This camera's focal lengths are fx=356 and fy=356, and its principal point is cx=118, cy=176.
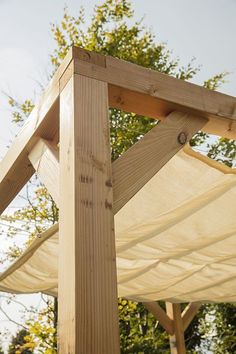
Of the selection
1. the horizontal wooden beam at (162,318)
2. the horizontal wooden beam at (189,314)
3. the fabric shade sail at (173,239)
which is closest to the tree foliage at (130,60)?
the horizontal wooden beam at (162,318)

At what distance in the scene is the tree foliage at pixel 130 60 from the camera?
18.2ft

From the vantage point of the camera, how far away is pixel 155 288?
12.7 ft

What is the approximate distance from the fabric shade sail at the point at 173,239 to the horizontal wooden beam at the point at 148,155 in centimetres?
34

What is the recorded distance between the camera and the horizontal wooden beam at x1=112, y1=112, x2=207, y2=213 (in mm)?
1107

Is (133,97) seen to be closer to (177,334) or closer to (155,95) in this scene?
(155,95)

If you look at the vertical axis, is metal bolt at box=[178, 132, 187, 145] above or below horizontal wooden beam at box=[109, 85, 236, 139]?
below

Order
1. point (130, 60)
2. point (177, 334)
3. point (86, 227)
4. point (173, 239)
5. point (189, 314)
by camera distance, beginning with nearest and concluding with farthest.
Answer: point (86, 227), point (173, 239), point (177, 334), point (189, 314), point (130, 60)

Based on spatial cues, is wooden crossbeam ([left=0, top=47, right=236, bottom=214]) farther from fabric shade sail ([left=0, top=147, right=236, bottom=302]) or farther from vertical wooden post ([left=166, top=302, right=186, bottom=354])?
vertical wooden post ([left=166, top=302, right=186, bottom=354])

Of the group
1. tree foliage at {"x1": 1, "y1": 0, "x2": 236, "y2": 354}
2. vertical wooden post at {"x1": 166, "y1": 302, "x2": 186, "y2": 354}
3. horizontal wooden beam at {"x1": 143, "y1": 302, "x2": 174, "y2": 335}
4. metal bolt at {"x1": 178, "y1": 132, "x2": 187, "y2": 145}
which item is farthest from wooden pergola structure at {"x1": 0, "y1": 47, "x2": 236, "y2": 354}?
tree foliage at {"x1": 1, "y1": 0, "x2": 236, "y2": 354}

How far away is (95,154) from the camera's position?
1.08m

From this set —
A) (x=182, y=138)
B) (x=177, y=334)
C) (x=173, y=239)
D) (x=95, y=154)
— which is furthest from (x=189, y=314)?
(x=95, y=154)

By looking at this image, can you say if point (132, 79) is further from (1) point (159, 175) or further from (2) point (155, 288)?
(2) point (155, 288)

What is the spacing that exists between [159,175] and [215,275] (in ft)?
6.13

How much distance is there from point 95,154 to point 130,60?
514 centimetres
